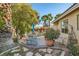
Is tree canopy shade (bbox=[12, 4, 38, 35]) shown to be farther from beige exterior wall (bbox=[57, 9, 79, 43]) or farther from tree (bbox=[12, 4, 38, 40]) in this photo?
beige exterior wall (bbox=[57, 9, 79, 43])

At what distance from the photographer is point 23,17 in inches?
223

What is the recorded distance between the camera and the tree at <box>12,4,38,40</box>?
5.65 m

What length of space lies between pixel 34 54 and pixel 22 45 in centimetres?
30

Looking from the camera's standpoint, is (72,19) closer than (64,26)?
Yes

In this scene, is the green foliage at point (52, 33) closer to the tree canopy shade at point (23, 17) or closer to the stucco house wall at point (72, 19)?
the stucco house wall at point (72, 19)

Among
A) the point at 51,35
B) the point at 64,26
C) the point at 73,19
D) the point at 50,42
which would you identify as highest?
the point at 73,19

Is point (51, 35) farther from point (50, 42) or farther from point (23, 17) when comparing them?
point (23, 17)

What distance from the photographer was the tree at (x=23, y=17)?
5.65 metres

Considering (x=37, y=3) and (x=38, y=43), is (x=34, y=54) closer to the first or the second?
(x=38, y=43)

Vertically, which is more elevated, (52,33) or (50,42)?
(52,33)

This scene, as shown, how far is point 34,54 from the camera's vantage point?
223 inches

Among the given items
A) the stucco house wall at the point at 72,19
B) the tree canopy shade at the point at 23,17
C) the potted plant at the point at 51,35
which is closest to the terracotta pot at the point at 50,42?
the potted plant at the point at 51,35

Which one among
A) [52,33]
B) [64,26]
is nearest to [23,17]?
[52,33]

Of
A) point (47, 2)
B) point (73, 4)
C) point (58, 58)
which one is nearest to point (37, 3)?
point (47, 2)
